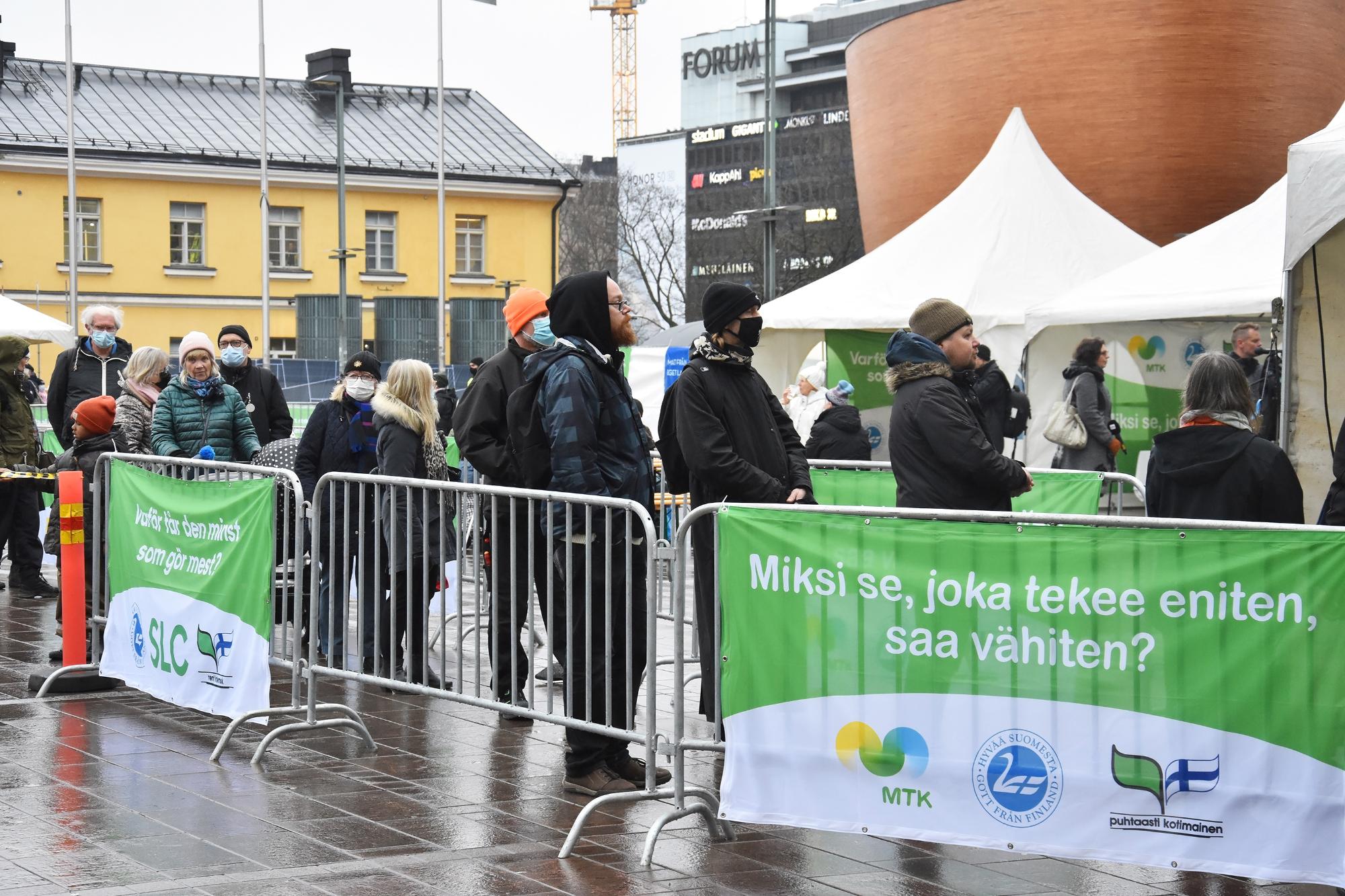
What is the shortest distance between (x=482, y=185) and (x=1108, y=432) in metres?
44.5

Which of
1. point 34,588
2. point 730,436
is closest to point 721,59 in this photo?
point 34,588

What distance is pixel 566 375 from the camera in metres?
6.64

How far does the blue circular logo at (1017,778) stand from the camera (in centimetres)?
513

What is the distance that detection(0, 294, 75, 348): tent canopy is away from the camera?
16.3 metres

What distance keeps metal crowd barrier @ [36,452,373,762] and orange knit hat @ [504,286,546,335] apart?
1248mm

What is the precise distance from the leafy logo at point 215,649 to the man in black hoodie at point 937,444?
3115mm

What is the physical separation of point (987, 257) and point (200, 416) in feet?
31.6

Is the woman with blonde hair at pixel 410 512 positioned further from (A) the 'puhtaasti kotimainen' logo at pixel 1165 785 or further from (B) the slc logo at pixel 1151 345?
(B) the slc logo at pixel 1151 345

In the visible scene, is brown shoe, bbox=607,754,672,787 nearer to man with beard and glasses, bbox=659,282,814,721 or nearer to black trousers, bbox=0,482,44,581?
man with beard and glasses, bbox=659,282,814,721

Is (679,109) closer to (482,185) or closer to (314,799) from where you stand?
(482,185)

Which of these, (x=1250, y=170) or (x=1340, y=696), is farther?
(x=1250, y=170)

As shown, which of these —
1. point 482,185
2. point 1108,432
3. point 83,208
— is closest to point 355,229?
point 482,185

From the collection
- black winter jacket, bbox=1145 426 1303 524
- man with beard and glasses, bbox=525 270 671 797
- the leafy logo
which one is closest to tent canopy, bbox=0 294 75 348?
the leafy logo

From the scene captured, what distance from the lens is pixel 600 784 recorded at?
21.9ft
